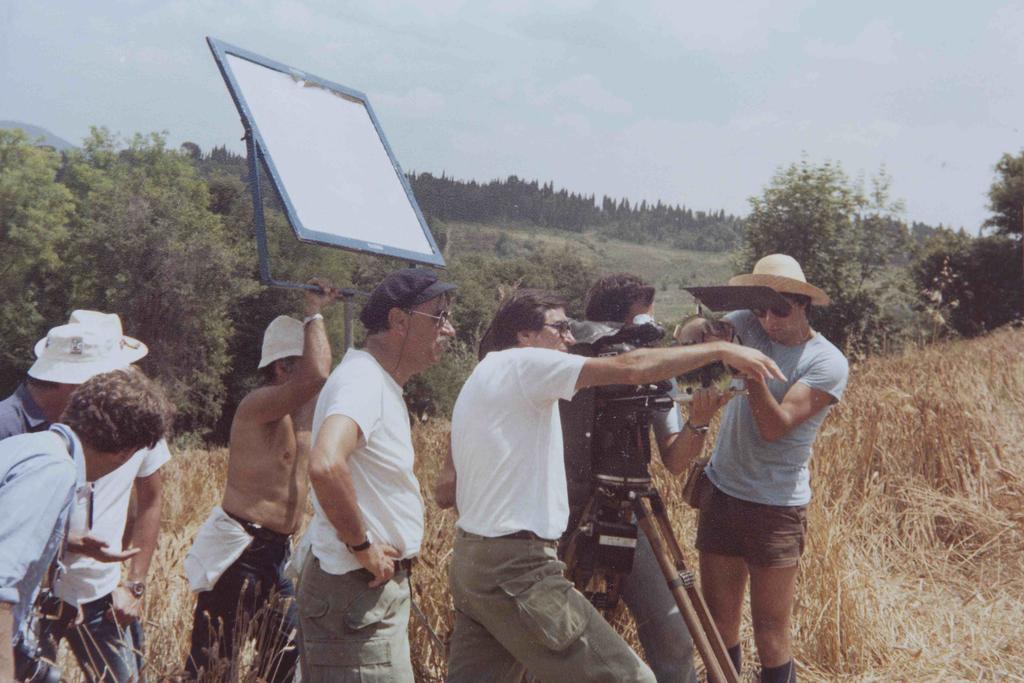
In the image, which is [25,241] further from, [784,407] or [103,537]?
[784,407]

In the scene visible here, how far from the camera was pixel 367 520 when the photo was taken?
2.48m

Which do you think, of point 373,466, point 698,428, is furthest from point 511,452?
point 698,428

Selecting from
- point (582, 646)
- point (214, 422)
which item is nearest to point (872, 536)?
point (582, 646)

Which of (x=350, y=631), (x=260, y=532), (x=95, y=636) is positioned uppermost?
(x=350, y=631)

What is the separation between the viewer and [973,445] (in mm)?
6129

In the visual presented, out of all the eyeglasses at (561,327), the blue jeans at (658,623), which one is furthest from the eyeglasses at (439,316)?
the blue jeans at (658,623)

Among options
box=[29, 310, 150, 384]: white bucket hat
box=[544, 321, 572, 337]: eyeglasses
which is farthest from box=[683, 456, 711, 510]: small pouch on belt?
box=[29, 310, 150, 384]: white bucket hat

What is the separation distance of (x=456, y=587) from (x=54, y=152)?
59.7 meters

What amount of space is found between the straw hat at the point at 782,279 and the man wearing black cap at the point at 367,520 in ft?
→ 4.52

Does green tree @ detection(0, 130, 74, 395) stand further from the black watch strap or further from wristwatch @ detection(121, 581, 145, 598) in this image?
the black watch strap

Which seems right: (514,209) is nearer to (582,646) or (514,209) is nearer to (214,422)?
(214,422)

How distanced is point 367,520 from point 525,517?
413 millimetres

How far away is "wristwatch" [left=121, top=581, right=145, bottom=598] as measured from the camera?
3.03 m

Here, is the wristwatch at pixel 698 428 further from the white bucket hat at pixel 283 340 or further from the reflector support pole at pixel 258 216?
the white bucket hat at pixel 283 340
